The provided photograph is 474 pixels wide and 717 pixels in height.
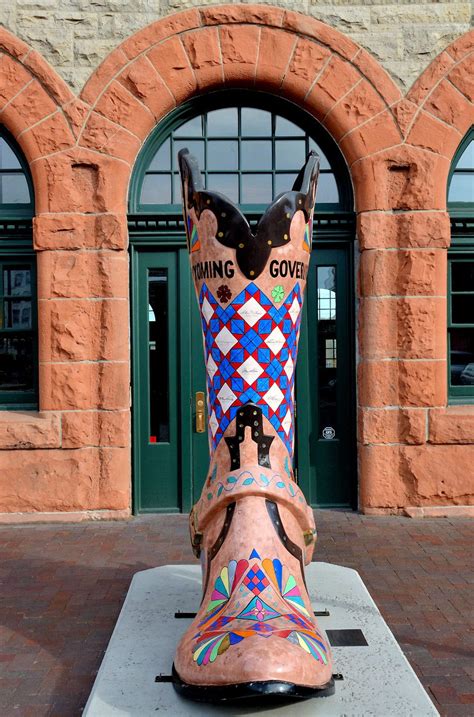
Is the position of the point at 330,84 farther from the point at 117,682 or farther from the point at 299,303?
the point at 117,682

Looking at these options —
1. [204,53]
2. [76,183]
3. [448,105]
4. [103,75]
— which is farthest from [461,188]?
[76,183]

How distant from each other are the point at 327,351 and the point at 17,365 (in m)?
2.68

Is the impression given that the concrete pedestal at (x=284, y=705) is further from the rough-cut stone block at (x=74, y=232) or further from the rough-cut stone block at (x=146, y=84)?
the rough-cut stone block at (x=146, y=84)

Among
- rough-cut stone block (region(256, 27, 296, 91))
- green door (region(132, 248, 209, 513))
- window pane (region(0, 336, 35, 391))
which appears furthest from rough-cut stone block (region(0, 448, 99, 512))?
rough-cut stone block (region(256, 27, 296, 91))

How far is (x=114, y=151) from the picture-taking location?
582cm

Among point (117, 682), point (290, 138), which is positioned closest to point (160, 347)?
point (290, 138)

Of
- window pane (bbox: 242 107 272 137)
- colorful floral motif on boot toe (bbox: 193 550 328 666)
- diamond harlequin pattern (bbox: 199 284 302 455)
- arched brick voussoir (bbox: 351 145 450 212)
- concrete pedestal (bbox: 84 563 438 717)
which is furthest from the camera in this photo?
window pane (bbox: 242 107 272 137)

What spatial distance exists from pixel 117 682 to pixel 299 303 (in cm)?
169

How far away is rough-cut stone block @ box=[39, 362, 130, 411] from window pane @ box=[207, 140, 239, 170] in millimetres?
1913

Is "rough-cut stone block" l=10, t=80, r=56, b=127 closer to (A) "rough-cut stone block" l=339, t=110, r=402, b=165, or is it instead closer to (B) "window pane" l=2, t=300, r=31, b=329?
(B) "window pane" l=2, t=300, r=31, b=329

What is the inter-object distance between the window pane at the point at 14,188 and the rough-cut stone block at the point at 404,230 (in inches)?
113

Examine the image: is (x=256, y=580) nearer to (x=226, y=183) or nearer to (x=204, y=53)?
(x=226, y=183)

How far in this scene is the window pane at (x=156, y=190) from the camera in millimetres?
6180

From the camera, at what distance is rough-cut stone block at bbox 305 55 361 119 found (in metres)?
5.82
